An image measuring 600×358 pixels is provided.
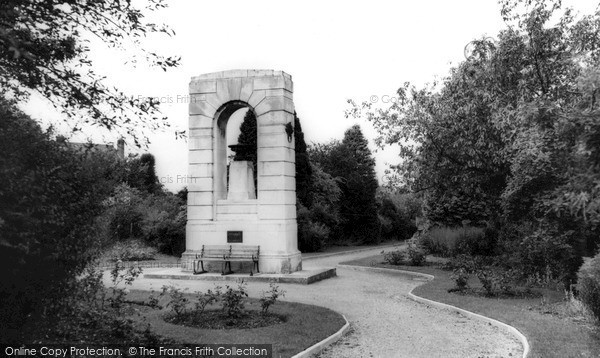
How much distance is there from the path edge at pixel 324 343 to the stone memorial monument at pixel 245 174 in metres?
7.58

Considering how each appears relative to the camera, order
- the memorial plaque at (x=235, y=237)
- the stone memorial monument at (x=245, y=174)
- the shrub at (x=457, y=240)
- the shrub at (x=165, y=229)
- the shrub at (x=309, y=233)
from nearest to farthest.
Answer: the stone memorial monument at (x=245, y=174), the memorial plaque at (x=235, y=237), the shrub at (x=457, y=240), the shrub at (x=165, y=229), the shrub at (x=309, y=233)

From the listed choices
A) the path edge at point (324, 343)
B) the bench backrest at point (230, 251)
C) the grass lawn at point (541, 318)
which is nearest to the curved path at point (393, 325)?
the path edge at point (324, 343)

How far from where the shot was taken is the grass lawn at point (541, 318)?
26.2 ft

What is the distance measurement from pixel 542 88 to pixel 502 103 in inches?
46.7

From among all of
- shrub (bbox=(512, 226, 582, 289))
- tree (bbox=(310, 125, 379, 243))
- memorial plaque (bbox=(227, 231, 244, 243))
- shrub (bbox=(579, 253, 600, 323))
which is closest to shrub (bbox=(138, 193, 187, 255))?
memorial plaque (bbox=(227, 231, 244, 243))

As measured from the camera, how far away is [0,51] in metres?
5.71

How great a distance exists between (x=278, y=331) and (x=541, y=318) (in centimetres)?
520

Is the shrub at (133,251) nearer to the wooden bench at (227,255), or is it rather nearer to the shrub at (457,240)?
the wooden bench at (227,255)

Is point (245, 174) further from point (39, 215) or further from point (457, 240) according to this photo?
point (39, 215)

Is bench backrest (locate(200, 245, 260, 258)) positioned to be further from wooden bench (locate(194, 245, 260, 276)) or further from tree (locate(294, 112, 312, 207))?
tree (locate(294, 112, 312, 207))

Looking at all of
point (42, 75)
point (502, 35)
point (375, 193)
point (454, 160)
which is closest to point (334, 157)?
point (375, 193)

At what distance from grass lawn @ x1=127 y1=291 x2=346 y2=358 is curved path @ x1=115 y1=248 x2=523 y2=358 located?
44cm

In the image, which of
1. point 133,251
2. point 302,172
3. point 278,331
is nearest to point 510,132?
point 278,331

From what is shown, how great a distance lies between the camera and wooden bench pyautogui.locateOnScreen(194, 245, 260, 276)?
56.4 feet
